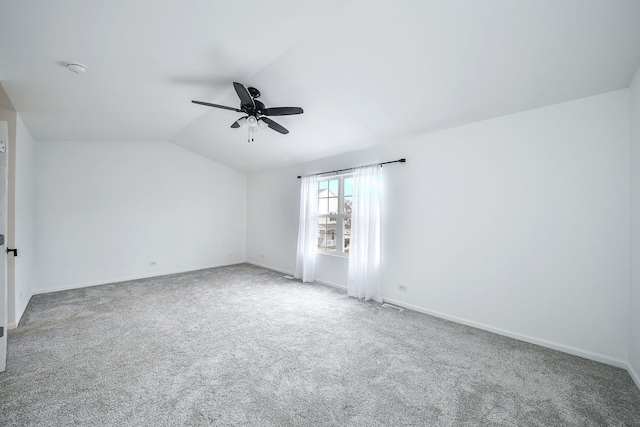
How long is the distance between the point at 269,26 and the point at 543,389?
11.7 ft

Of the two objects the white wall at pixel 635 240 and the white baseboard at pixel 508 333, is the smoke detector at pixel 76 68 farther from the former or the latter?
the white wall at pixel 635 240

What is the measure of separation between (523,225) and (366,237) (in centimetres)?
199

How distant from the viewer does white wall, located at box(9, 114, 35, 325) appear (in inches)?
124

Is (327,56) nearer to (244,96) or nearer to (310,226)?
(244,96)

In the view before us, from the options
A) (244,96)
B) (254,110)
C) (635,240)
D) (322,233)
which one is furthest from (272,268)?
(635,240)

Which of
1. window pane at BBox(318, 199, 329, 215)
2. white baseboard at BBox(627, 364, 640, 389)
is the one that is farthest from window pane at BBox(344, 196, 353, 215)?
white baseboard at BBox(627, 364, 640, 389)

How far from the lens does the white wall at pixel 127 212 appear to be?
14.5 ft

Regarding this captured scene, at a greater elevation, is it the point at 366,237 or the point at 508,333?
the point at 366,237

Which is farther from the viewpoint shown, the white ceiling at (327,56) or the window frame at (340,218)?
the window frame at (340,218)

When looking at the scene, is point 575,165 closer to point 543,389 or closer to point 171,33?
point 543,389

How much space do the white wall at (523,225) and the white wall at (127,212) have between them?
4.30m

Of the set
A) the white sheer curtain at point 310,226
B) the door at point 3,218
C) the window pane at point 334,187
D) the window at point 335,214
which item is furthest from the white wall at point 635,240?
the door at point 3,218

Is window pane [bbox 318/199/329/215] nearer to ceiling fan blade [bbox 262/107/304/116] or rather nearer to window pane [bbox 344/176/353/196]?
window pane [bbox 344/176/353/196]

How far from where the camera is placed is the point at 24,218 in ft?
11.8
